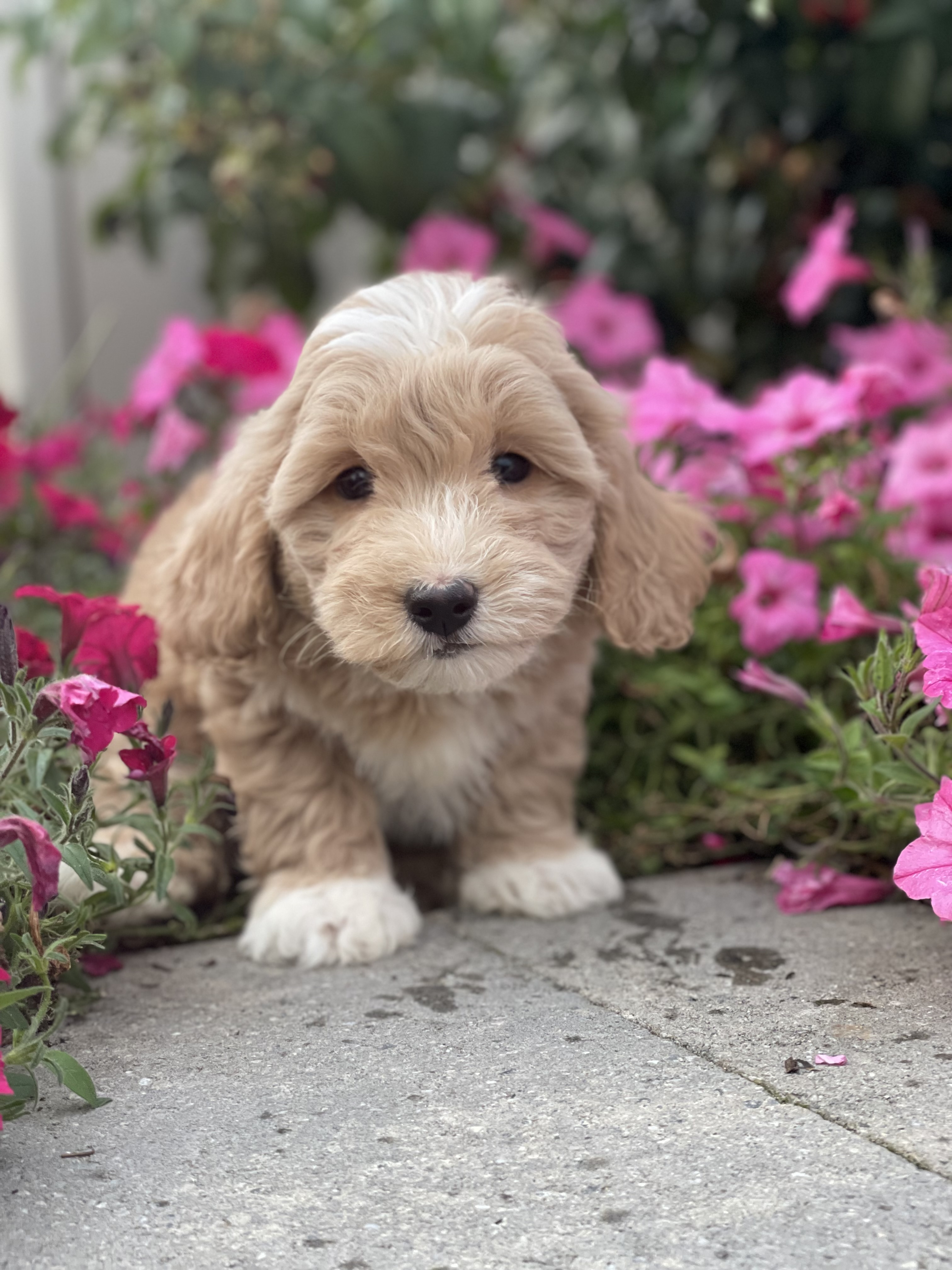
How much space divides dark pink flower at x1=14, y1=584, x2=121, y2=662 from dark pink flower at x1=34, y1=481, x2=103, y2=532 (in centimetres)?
146

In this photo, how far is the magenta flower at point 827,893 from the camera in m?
2.47

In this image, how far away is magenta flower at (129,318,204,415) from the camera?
12.2ft

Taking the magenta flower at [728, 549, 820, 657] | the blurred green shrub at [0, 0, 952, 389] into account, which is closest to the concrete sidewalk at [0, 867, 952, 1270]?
the magenta flower at [728, 549, 820, 657]

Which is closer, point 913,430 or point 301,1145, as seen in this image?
point 301,1145

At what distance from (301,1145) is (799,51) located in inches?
143

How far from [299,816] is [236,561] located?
0.49m

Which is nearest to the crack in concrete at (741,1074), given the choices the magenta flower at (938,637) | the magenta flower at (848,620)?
the magenta flower at (938,637)

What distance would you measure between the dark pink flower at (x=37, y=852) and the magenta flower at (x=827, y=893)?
4.31 ft

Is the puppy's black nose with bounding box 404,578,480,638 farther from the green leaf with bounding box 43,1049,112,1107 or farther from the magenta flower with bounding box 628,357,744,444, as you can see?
the magenta flower with bounding box 628,357,744,444

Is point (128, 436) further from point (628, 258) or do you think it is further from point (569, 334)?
point (628, 258)

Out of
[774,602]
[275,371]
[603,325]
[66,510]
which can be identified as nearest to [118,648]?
[774,602]

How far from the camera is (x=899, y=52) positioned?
374 cm

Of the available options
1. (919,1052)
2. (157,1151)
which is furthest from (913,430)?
(157,1151)

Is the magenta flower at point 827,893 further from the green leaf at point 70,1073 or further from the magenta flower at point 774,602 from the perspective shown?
the green leaf at point 70,1073
